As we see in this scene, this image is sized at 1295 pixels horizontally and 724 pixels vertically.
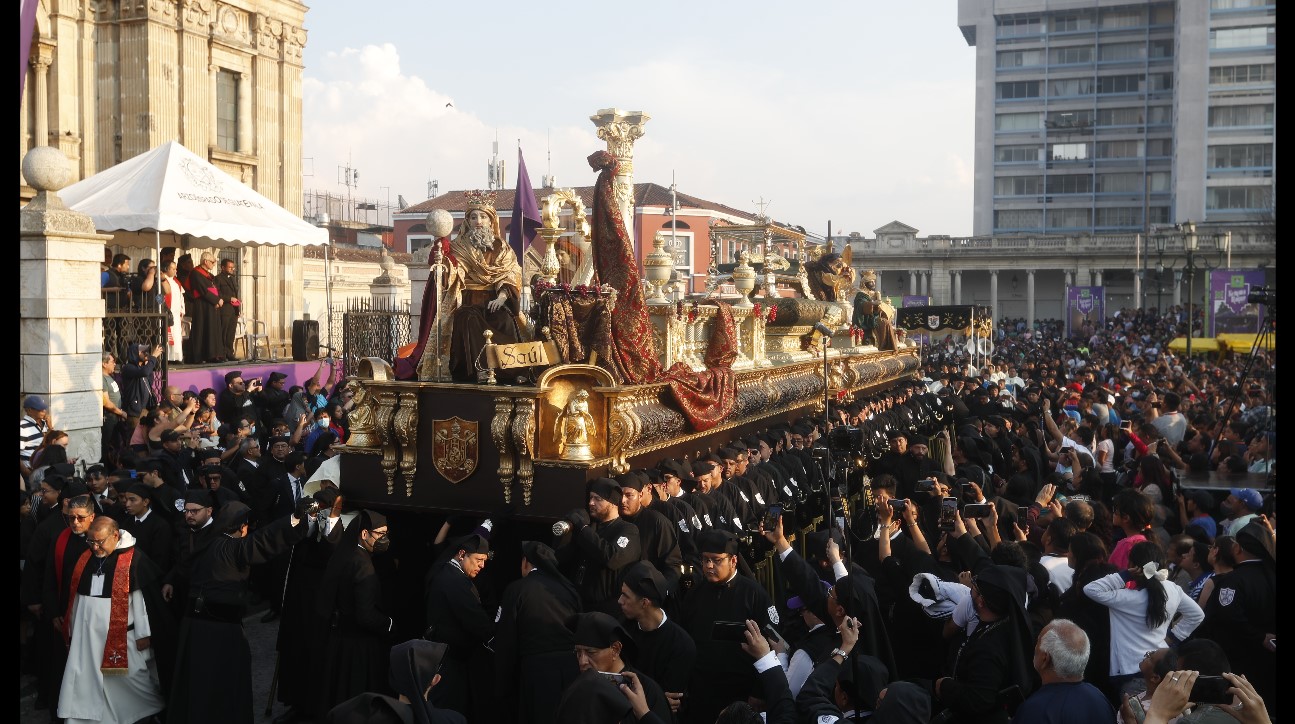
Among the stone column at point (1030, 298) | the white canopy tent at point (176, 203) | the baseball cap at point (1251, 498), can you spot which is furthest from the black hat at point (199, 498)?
the stone column at point (1030, 298)

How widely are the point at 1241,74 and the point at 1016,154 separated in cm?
1676

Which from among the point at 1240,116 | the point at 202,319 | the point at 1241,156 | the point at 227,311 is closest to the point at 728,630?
the point at 202,319

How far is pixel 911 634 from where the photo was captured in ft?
22.7

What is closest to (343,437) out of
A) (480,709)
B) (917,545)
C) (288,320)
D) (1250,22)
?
(480,709)

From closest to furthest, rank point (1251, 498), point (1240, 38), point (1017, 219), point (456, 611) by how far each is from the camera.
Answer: point (456, 611) < point (1251, 498) < point (1240, 38) < point (1017, 219)

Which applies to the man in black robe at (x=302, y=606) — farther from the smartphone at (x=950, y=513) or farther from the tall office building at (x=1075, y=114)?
the tall office building at (x=1075, y=114)

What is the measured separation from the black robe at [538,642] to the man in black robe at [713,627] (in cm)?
81

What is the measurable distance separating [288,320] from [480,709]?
18.6 metres

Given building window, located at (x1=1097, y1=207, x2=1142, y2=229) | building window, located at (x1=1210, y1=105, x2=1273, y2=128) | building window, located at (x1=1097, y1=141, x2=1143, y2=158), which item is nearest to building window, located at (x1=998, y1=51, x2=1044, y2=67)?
building window, located at (x1=1097, y1=141, x2=1143, y2=158)

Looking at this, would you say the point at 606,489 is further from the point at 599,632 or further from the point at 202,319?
the point at 202,319

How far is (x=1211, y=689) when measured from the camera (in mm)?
4289

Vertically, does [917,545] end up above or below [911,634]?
above

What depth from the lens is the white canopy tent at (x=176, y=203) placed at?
15.0m
